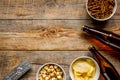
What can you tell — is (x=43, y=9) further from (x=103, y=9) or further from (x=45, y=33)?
(x=103, y=9)

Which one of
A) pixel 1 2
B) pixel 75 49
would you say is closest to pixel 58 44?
pixel 75 49

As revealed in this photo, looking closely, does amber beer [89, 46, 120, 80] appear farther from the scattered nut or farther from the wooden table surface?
the scattered nut

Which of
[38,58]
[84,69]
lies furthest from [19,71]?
[84,69]

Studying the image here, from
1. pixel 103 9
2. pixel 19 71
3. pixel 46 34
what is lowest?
pixel 19 71

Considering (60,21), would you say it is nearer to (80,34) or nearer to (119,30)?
(80,34)

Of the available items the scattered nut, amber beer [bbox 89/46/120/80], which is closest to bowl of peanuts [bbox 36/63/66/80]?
the scattered nut
